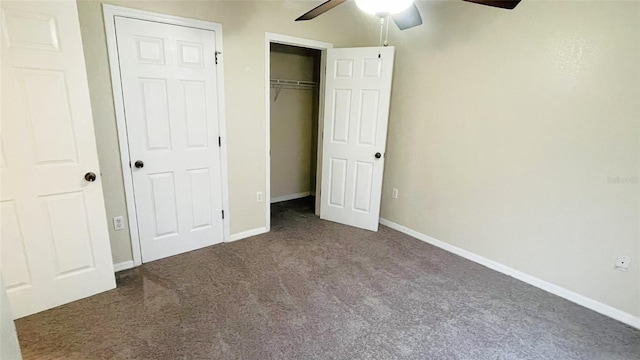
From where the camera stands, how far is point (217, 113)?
282cm

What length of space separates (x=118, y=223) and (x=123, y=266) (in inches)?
14.7

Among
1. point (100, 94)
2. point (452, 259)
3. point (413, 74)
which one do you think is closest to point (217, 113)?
point (100, 94)

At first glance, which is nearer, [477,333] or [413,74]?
[477,333]

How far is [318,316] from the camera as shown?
2.11 m

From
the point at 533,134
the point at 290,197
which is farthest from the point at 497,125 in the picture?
the point at 290,197

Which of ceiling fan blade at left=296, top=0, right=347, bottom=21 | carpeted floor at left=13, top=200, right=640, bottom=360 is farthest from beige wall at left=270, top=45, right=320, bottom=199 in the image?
ceiling fan blade at left=296, top=0, right=347, bottom=21

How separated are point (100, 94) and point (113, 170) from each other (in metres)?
0.58

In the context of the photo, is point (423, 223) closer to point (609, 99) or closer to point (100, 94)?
point (609, 99)

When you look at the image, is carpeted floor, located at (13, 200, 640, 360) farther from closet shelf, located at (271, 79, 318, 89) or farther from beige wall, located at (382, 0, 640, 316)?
closet shelf, located at (271, 79, 318, 89)

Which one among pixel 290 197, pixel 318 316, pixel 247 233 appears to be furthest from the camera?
pixel 290 197

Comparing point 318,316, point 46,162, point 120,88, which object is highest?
point 120,88

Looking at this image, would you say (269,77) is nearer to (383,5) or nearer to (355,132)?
(355,132)

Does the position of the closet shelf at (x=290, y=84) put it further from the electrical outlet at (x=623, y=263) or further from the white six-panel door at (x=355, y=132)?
the electrical outlet at (x=623, y=263)

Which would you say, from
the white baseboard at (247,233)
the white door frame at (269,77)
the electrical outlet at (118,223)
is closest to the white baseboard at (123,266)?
the electrical outlet at (118,223)
